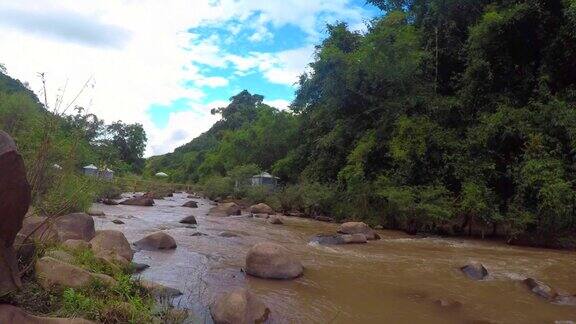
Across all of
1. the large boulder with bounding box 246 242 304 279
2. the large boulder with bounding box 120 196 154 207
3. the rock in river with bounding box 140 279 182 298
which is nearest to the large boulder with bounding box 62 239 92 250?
the rock in river with bounding box 140 279 182 298

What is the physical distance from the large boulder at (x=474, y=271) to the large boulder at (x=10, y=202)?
8399mm

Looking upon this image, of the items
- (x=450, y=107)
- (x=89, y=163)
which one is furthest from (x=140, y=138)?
(x=450, y=107)

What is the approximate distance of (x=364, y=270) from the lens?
31.9ft

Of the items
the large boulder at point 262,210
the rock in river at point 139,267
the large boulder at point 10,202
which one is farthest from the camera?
the large boulder at point 262,210

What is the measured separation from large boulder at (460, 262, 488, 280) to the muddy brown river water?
6.4 inches

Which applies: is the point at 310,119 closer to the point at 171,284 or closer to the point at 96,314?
the point at 171,284

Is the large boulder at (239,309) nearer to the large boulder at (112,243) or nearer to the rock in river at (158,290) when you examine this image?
the rock in river at (158,290)

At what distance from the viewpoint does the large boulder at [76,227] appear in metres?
9.24

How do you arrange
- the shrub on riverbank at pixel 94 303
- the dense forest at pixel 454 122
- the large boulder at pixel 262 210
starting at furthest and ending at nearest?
the large boulder at pixel 262 210, the dense forest at pixel 454 122, the shrub on riverbank at pixel 94 303

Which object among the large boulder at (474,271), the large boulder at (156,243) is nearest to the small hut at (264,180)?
the large boulder at (156,243)

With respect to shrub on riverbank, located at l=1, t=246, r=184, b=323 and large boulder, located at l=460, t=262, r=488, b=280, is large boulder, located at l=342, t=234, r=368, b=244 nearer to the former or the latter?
large boulder, located at l=460, t=262, r=488, b=280

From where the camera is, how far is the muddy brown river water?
22.3 ft

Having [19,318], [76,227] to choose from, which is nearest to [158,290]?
[19,318]

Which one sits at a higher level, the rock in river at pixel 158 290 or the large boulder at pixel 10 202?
the large boulder at pixel 10 202
